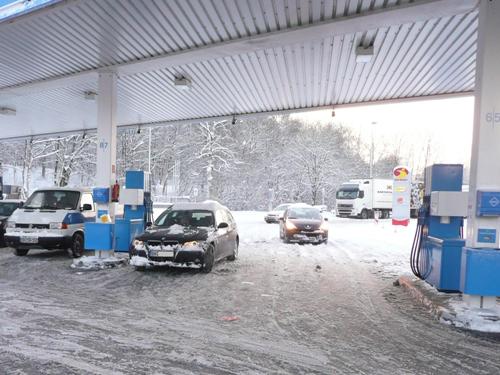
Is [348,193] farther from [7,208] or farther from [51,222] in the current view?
[51,222]

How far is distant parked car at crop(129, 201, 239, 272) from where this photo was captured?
29.7 feet

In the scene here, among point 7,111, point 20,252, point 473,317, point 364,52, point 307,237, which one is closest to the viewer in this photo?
point 473,317

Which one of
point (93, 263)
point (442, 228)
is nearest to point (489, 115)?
point (442, 228)

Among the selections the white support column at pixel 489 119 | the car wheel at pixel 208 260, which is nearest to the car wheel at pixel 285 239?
the car wheel at pixel 208 260

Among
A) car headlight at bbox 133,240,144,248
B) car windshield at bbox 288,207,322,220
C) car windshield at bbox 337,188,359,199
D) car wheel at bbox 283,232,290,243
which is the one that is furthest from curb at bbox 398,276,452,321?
car windshield at bbox 337,188,359,199

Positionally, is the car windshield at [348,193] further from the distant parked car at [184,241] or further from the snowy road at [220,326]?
the distant parked car at [184,241]

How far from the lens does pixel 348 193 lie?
3722 cm

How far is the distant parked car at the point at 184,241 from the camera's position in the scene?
29.7ft

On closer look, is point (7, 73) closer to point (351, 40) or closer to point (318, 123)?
point (351, 40)

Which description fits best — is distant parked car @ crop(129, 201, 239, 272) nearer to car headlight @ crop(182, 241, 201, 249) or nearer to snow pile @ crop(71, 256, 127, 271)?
car headlight @ crop(182, 241, 201, 249)

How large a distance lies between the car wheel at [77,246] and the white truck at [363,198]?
28529mm

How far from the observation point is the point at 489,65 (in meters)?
6.14

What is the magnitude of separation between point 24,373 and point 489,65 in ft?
22.8

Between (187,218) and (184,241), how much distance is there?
1444 mm
